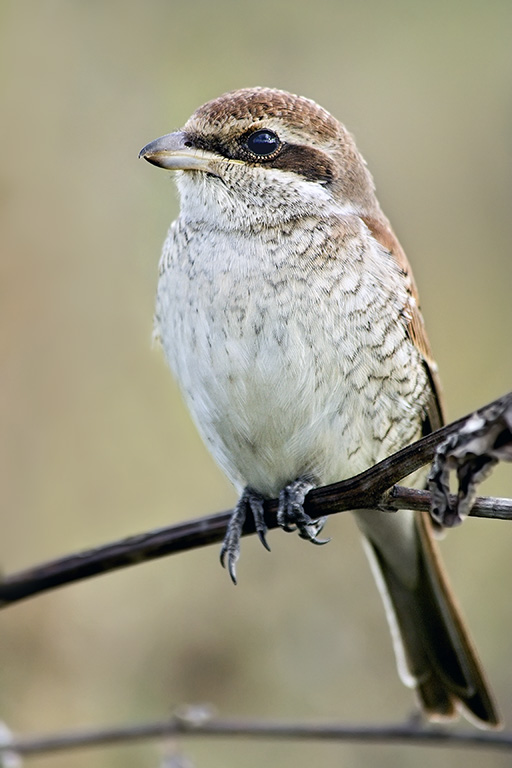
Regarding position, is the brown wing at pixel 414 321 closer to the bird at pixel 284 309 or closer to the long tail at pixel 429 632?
the bird at pixel 284 309

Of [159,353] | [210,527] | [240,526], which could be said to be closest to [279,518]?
[240,526]

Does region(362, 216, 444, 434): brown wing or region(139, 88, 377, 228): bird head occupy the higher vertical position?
region(139, 88, 377, 228): bird head

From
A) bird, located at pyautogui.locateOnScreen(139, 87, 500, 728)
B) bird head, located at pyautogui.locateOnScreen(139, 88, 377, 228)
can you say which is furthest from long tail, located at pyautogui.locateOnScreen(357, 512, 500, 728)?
bird head, located at pyautogui.locateOnScreen(139, 88, 377, 228)

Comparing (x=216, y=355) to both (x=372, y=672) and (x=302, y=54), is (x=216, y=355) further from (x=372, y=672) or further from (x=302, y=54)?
(x=302, y=54)

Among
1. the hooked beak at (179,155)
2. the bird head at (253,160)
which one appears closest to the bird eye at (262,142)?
the bird head at (253,160)

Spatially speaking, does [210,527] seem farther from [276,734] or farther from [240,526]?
[240,526]

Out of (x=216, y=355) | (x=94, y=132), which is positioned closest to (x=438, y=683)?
(x=216, y=355)

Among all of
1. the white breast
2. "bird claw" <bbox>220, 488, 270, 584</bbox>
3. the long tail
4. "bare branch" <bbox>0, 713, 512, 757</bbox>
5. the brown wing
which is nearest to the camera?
"bare branch" <bbox>0, 713, 512, 757</bbox>

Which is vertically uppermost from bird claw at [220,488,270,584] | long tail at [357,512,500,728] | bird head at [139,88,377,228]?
bird head at [139,88,377,228]

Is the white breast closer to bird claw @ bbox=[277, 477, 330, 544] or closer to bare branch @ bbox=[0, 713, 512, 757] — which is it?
bird claw @ bbox=[277, 477, 330, 544]
